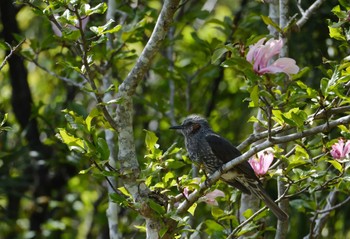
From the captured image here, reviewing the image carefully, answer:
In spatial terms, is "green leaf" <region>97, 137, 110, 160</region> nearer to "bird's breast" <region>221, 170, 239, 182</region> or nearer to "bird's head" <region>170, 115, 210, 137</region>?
"bird's breast" <region>221, 170, 239, 182</region>

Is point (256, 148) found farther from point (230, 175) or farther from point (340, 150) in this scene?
point (230, 175)

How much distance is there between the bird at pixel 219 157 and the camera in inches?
177

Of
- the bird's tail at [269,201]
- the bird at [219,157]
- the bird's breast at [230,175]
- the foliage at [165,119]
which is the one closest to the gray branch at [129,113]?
the foliage at [165,119]

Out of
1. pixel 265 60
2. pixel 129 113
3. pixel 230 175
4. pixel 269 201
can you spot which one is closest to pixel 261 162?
pixel 269 201

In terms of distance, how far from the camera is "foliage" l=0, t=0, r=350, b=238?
3713mm

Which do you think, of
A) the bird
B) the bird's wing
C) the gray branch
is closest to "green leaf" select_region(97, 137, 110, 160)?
the gray branch

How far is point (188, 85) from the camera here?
20.4 feet

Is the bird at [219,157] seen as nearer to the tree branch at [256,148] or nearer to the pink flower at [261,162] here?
the pink flower at [261,162]

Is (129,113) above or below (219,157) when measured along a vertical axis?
above

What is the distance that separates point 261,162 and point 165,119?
2.22 m

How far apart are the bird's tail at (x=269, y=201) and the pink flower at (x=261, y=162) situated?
0.93ft

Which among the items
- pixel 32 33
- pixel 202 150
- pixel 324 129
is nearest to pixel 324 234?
pixel 202 150

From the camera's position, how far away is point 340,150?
3.90 m

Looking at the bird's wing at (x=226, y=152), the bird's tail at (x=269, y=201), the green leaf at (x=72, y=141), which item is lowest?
the bird's tail at (x=269, y=201)
